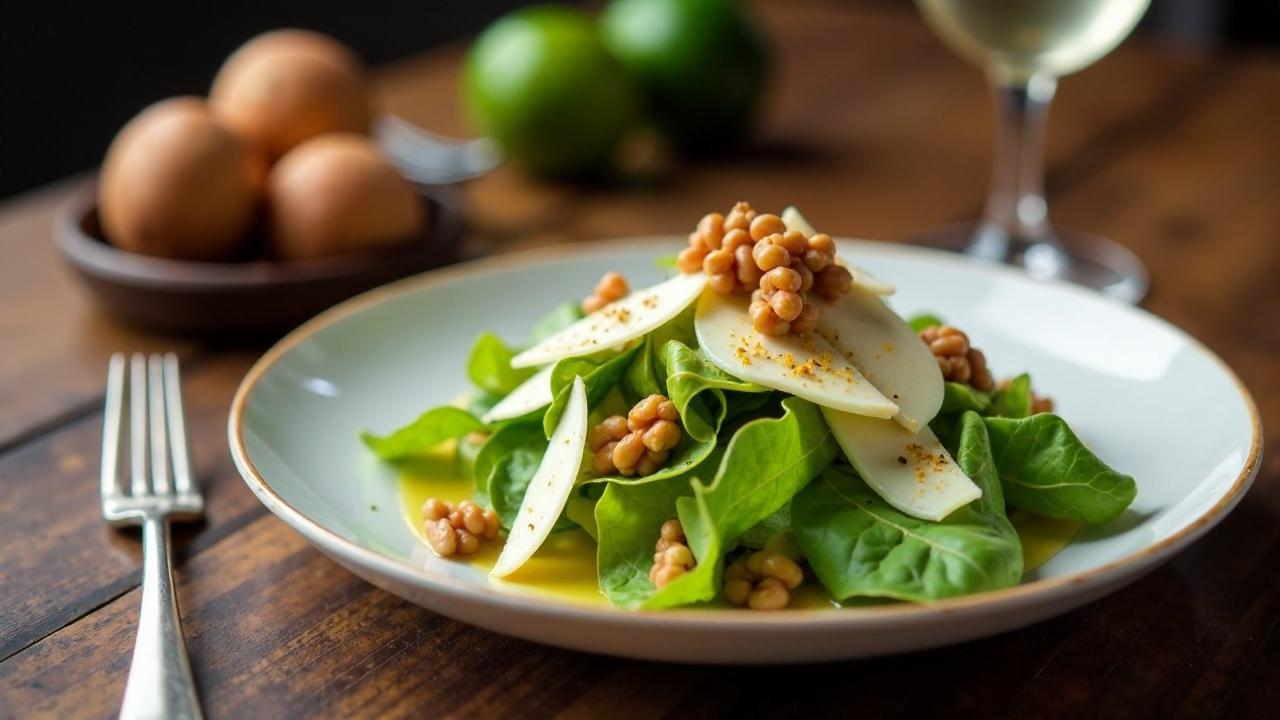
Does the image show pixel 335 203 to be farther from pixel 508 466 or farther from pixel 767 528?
pixel 767 528

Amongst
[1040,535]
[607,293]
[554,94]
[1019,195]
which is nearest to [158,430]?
[607,293]

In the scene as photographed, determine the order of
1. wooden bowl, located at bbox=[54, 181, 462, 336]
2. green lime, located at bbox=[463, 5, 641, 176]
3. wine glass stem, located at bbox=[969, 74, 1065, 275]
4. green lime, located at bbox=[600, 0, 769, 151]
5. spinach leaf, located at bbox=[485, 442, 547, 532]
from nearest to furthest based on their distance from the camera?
spinach leaf, located at bbox=[485, 442, 547, 532], wooden bowl, located at bbox=[54, 181, 462, 336], wine glass stem, located at bbox=[969, 74, 1065, 275], green lime, located at bbox=[463, 5, 641, 176], green lime, located at bbox=[600, 0, 769, 151]

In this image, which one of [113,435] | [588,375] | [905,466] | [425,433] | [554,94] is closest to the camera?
[905,466]

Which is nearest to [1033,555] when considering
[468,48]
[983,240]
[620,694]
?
[620,694]

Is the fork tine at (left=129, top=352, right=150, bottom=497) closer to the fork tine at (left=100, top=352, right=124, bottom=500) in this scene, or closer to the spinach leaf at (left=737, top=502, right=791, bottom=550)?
the fork tine at (left=100, top=352, right=124, bottom=500)

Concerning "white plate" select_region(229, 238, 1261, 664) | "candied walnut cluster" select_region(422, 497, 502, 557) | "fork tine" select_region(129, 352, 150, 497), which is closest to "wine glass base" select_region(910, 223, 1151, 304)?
"white plate" select_region(229, 238, 1261, 664)
